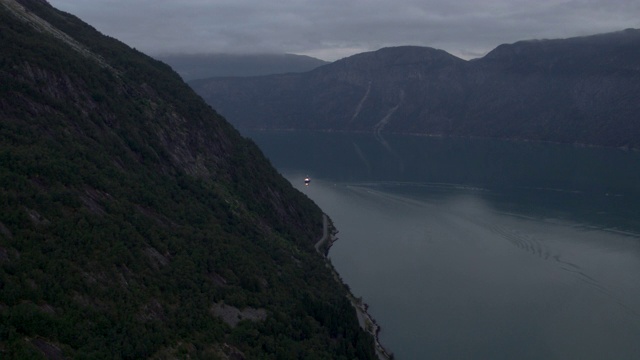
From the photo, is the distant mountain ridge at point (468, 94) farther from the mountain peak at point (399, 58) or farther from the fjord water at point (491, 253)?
the fjord water at point (491, 253)

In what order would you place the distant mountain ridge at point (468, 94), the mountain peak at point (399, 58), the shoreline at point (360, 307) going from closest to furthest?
the shoreline at point (360, 307)
the distant mountain ridge at point (468, 94)
the mountain peak at point (399, 58)

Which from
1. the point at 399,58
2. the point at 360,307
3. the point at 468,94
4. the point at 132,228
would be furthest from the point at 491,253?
the point at 399,58

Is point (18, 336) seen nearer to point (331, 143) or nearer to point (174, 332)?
point (174, 332)

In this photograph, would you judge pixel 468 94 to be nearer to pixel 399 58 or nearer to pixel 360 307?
pixel 399 58

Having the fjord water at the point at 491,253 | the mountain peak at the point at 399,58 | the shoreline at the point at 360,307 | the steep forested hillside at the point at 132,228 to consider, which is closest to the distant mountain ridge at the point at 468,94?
the mountain peak at the point at 399,58

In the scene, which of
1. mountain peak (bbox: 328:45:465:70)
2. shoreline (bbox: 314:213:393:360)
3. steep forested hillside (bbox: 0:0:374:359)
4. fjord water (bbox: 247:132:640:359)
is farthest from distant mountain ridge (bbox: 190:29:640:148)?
steep forested hillside (bbox: 0:0:374:359)

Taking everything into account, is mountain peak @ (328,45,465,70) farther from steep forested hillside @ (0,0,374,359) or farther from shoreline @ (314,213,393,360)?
steep forested hillside @ (0,0,374,359)
